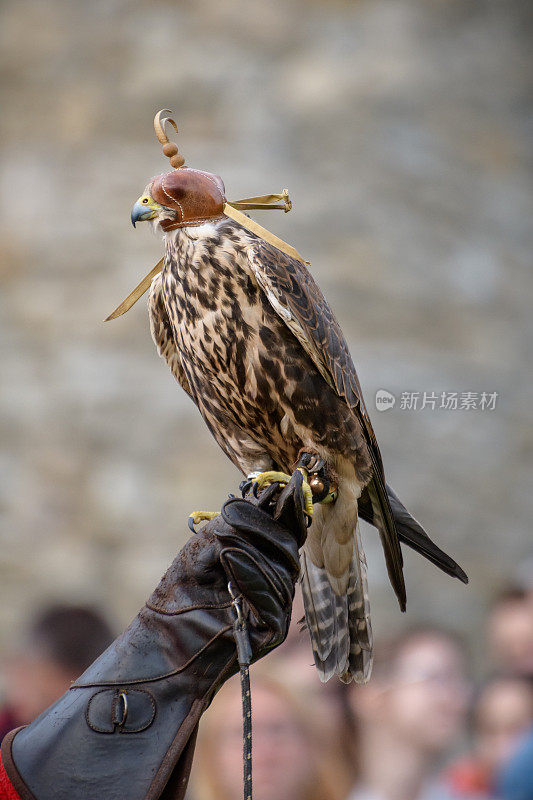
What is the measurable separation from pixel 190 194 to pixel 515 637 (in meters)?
1.93

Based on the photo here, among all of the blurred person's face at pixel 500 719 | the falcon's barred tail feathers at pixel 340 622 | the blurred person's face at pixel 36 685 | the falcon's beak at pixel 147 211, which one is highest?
the falcon's beak at pixel 147 211

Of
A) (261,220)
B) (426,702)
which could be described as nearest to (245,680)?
(426,702)

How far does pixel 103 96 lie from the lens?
4.56m

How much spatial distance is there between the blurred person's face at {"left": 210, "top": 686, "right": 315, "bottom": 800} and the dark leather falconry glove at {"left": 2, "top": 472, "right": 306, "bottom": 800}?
1.15m

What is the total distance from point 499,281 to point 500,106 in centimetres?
98

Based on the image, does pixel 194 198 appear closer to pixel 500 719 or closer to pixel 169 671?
pixel 169 671

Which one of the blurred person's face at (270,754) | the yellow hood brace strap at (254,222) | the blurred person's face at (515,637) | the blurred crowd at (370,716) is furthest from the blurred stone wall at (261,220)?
the yellow hood brace strap at (254,222)

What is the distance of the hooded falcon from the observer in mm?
1761

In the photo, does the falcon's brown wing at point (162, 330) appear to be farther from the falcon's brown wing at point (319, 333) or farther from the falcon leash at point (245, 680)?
the falcon leash at point (245, 680)

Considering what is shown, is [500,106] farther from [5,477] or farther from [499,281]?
[5,477]

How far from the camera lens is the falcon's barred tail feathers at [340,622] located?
75.6 inches

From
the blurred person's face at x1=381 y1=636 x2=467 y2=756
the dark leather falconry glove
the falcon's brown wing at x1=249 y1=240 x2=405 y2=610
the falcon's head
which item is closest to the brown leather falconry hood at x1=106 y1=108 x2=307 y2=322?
the falcon's head

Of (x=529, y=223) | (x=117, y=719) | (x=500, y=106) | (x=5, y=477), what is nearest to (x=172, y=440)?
(x=5, y=477)

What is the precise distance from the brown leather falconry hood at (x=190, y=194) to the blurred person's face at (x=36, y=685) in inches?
54.9
